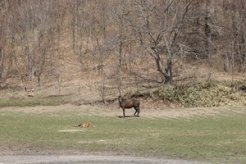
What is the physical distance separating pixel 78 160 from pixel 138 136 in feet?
22.0

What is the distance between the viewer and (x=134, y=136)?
23875 mm

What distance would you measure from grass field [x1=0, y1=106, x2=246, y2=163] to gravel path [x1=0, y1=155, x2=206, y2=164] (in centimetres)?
101

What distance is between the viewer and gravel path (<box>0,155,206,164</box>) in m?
17.1

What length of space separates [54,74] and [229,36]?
19096 millimetres

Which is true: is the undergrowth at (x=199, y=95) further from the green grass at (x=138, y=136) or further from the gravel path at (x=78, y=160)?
the gravel path at (x=78, y=160)

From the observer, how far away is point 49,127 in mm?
28047

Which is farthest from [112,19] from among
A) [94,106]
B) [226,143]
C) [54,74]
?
[226,143]

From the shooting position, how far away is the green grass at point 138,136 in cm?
1937

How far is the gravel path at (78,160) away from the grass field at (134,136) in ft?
3.30

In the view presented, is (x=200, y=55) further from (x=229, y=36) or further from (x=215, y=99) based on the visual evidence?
(x=215, y=99)

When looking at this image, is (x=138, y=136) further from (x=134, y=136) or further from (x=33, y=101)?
(x=33, y=101)

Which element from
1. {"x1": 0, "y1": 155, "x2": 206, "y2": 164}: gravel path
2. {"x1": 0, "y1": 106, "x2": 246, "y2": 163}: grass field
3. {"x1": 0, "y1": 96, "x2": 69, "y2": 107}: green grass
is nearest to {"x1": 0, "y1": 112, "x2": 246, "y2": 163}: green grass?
{"x1": 0, "y1": 106, "x2": 246, "y2": 163}: grass field

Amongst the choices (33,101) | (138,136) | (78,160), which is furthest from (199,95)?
(78,160)

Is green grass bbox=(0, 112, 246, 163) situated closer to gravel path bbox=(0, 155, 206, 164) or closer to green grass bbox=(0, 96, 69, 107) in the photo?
gravel path bbox=(0, 155, 206, 164)
